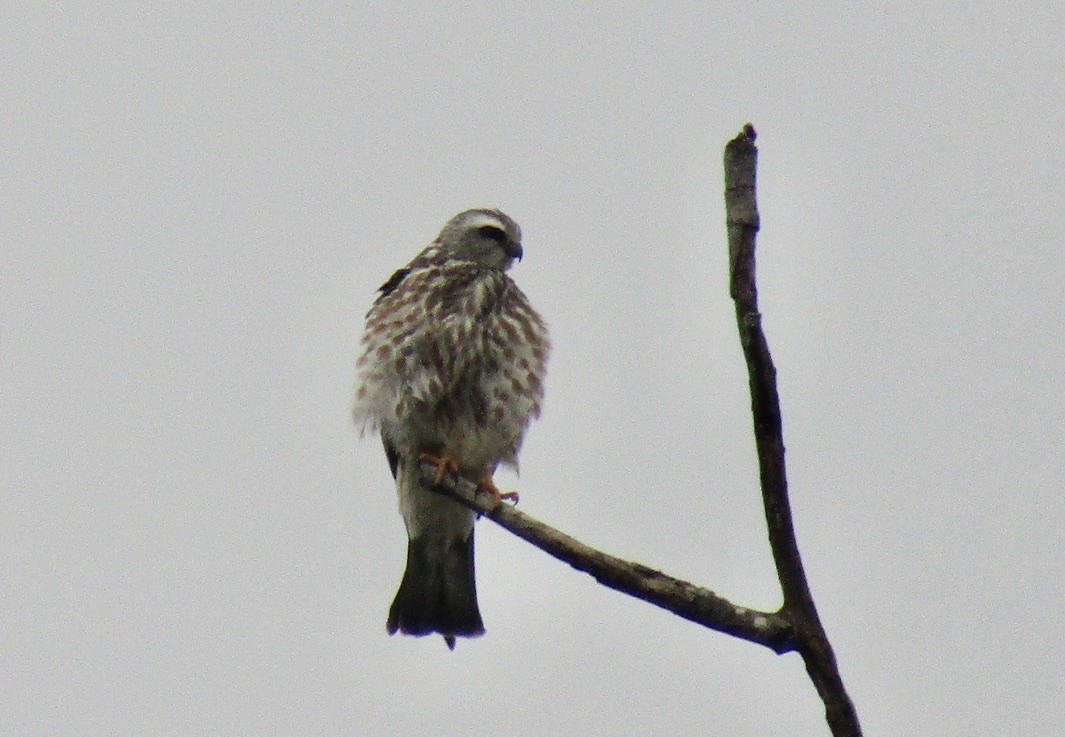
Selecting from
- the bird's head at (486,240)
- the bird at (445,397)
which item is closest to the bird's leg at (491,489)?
the bird at (445,397)

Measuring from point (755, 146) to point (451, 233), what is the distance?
502cm

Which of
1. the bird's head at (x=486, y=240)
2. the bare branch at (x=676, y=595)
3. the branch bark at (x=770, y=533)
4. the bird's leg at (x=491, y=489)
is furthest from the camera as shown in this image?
the bird's head at (x=486, y=240)

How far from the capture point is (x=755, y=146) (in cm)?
401

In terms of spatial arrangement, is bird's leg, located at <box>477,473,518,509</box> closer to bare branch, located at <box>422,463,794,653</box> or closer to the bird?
the bird

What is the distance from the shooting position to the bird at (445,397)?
7.71 m

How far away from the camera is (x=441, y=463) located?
300 inches

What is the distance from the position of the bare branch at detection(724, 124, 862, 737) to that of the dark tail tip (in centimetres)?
436

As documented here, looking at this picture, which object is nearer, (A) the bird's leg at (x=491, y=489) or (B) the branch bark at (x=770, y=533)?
(B) the branch bark at (x=770, y=533)

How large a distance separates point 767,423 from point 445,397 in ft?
12.1

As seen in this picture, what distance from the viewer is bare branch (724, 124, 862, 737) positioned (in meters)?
4.06

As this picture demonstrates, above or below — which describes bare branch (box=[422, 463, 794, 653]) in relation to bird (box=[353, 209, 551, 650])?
below

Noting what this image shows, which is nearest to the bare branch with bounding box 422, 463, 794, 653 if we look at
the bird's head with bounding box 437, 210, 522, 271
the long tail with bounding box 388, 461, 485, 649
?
the long tail with bounding box 388, 461, 485, 649

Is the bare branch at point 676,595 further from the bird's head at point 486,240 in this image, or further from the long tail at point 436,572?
the bird's head at point 486,240

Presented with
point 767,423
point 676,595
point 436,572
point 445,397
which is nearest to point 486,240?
point 445,397
